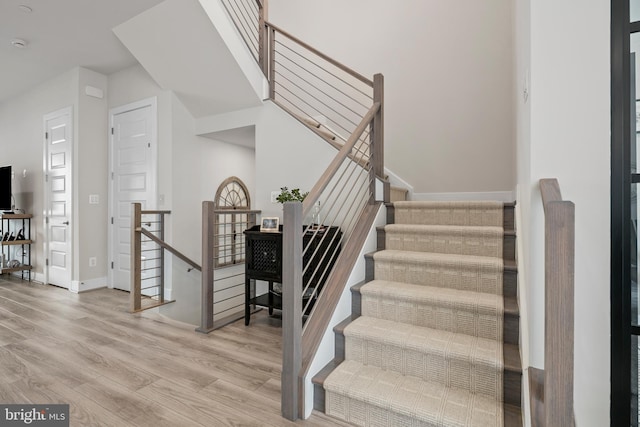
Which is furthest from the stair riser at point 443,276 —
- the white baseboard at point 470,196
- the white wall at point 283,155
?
the white baseboard at point 470,196

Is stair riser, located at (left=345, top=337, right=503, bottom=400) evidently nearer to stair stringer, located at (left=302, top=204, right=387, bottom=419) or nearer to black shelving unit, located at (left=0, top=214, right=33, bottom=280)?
stair stringer, located at (left=302, top=204, right=387, bottom=419)

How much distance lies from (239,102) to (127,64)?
2.00 metres

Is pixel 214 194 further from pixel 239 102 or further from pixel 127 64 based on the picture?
pixel 127 64

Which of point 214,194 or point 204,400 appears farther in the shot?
point 214,194

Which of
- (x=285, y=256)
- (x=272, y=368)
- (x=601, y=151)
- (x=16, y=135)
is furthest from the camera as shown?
(x=16, y=135)

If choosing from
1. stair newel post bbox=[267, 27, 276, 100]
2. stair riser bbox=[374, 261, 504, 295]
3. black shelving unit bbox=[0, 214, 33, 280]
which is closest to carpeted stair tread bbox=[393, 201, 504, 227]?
stair riser bbox=[374, 261, 504, 295]

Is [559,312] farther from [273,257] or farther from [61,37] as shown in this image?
[61,37]

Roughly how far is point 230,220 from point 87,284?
2109mm

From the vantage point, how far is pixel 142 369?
204 cm

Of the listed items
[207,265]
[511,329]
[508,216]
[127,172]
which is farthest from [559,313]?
[127,172]

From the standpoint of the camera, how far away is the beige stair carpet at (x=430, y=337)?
4.66 ft

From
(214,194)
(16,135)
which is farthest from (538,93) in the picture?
(16,135)

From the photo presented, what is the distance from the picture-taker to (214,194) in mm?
4176

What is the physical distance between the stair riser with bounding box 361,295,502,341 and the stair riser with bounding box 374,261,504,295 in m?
0.24
